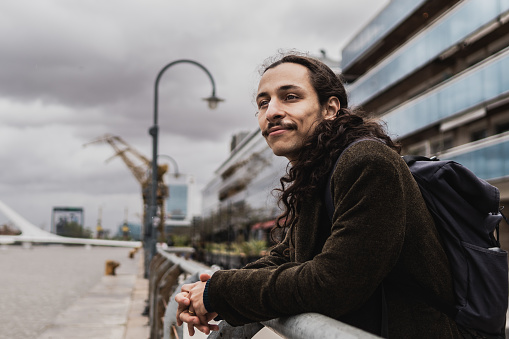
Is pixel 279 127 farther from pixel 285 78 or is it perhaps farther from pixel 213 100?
pixel 213 100

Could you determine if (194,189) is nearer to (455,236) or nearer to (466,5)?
(466,5)

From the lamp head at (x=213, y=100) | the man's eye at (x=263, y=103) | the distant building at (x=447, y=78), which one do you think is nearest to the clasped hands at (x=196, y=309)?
the man's eye at (x=263, y=103)

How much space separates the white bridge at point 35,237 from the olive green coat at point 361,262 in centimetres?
8553

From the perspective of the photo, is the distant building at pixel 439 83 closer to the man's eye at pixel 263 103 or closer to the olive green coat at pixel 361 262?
the man's eye at pixel 263 103

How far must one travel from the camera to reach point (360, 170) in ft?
4.27

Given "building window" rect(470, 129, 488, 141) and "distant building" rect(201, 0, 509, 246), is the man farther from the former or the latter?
"building window" rect(470, 129, 488, 141)

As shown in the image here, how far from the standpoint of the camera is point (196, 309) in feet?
5.16

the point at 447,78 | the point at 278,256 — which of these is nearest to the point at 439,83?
the point at 447,78

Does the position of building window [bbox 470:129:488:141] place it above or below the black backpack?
above

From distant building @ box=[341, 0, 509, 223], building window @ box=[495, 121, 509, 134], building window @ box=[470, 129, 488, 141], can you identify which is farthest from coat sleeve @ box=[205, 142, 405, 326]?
building window @ box=[470, 129, 488, 141]

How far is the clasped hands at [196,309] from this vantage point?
61.8 inches

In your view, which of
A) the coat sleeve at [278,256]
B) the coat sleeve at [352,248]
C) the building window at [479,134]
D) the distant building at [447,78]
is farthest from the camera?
Result: the building window at [479,134]

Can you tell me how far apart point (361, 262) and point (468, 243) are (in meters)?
0.31

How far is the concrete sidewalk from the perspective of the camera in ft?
24.1
